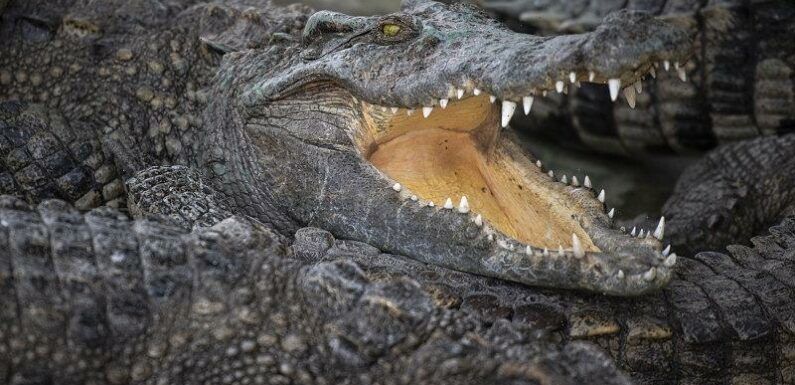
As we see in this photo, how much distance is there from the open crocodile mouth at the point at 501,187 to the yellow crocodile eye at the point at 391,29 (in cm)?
22

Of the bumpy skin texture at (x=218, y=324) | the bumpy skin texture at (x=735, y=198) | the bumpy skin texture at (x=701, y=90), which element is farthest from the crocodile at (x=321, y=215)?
the bumpy skin texture at (x=701, y=90)

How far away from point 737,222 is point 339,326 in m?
2.49

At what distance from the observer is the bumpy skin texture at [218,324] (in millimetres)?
2033

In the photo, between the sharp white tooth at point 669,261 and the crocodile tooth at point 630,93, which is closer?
→ the sharp white tooth at point 669,261

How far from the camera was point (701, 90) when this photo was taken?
484 cm

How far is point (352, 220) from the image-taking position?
3.04m

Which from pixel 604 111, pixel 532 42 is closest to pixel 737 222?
pixel 604 111

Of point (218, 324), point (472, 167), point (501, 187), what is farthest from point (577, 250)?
point (218, 324)

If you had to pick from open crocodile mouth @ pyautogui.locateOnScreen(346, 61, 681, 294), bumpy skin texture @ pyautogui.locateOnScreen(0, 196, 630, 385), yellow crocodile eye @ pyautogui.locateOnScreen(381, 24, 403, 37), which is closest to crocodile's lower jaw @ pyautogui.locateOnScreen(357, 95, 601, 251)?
open crocodile mouth @ pyautogui.locateOnScreen(346, 61, 681, 294)

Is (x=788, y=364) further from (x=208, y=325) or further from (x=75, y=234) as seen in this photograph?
(x=75, y=234)

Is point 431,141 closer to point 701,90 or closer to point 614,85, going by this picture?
point 614,85

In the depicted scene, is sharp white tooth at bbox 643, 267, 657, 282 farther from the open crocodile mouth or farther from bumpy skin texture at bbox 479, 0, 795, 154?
bumpy skin texture at bbox 479, 0, 795, 154

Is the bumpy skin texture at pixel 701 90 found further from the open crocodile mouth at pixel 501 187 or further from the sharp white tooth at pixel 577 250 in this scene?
the sharp white tooth at pixel 577 250

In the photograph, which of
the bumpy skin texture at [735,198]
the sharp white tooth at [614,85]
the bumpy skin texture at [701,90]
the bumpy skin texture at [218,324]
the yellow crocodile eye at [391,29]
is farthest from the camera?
the bumpy skin texture at [701,90]
